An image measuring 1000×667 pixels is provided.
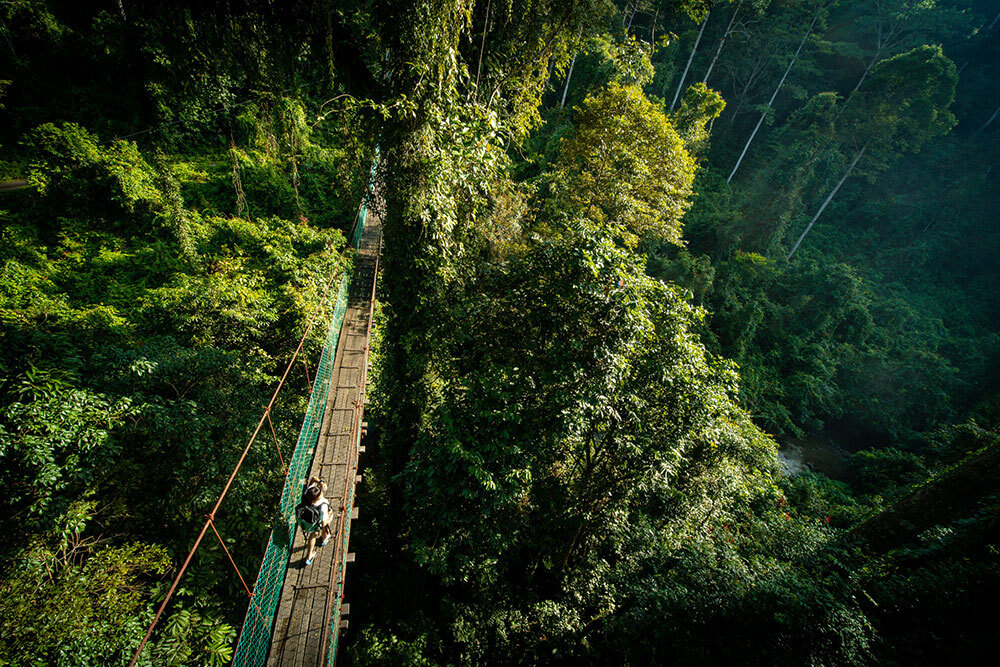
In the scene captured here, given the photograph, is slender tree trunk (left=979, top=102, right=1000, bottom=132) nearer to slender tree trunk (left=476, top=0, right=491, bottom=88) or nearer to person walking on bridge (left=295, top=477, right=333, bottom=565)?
slender tree trunk (left=476, top=0, right=491, bottom=88)

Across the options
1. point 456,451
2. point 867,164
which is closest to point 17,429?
point 456,451

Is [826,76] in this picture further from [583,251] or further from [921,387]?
[583,251]

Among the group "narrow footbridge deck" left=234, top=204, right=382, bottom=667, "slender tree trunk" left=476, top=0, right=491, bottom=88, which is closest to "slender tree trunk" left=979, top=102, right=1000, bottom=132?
"slender tree trunk" left=476, top=0, right=491, bottom=88

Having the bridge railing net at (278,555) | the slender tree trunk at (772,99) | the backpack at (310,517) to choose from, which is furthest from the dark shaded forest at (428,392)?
the slender tree trunk at (772,99)

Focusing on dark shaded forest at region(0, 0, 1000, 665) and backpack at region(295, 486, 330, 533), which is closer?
dark shaded forest at region(0, 0, 1000, 665)

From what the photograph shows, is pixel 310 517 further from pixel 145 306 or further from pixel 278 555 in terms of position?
pixel 145 306
